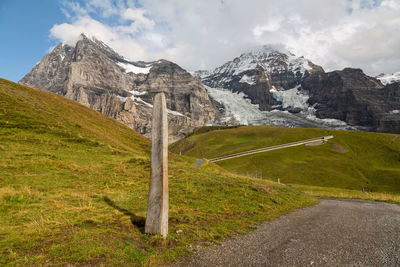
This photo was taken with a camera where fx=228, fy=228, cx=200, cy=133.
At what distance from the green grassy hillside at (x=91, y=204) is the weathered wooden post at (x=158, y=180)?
575 mm

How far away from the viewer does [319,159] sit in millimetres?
99625

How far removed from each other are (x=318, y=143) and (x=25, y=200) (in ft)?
452

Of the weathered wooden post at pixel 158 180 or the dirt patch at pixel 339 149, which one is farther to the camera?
the dirt patch at pixel 339 149

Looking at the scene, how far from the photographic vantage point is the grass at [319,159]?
74.1 meters

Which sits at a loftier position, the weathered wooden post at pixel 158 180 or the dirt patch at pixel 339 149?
the dirt patch at pixel 339 149

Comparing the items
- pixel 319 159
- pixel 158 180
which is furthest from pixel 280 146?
pixel 158 180

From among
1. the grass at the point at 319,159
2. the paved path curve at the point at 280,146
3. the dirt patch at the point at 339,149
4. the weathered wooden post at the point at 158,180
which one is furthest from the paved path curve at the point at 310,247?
the dirt patch at the point at 339,149

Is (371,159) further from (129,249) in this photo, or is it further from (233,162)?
(129,249)

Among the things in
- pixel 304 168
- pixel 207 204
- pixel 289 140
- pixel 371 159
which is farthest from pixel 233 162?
pixel 207 204

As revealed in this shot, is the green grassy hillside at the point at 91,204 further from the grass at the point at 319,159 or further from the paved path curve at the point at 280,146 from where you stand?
the paved path curve at the point at 280,146

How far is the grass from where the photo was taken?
7406 centimetres

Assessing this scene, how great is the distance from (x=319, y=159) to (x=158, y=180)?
104566 millimetres

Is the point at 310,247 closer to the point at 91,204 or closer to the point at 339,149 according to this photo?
the point at 91,204

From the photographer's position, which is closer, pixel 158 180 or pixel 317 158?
pixel 158 180
